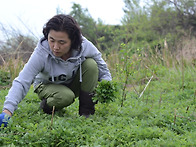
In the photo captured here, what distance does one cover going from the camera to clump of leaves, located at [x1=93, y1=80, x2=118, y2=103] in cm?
307

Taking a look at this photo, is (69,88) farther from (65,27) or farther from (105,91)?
(65,27)

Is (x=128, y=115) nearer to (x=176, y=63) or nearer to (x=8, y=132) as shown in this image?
(x=8, y=132)

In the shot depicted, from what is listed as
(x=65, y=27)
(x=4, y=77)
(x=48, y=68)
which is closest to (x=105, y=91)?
(x=48, y=68)

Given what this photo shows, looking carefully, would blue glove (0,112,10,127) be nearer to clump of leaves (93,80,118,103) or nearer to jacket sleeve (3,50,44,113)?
jacket sleeve (3,50,44,113)

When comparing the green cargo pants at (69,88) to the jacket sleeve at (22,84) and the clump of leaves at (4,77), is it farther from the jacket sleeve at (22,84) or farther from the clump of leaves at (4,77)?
the clump of leaves at (4,77)

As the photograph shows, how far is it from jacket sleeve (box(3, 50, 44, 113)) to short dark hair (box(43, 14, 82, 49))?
0.35m

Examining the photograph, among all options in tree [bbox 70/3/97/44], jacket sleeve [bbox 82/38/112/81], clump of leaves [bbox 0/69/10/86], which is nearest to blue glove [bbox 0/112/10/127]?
jacket sleeve [bbox 82/38/112/81]

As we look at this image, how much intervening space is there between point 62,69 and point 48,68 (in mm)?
171

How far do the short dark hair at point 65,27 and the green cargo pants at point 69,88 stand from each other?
35cm

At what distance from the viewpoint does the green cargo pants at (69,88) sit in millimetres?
3055

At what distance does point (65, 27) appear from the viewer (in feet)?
9.49

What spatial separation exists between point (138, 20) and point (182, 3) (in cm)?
283

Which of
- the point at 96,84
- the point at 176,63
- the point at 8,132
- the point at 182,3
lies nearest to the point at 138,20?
the point at 182,3

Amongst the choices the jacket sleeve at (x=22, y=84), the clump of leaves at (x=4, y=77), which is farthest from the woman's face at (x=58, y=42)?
the clump of leaves at (x=4, y=77)
